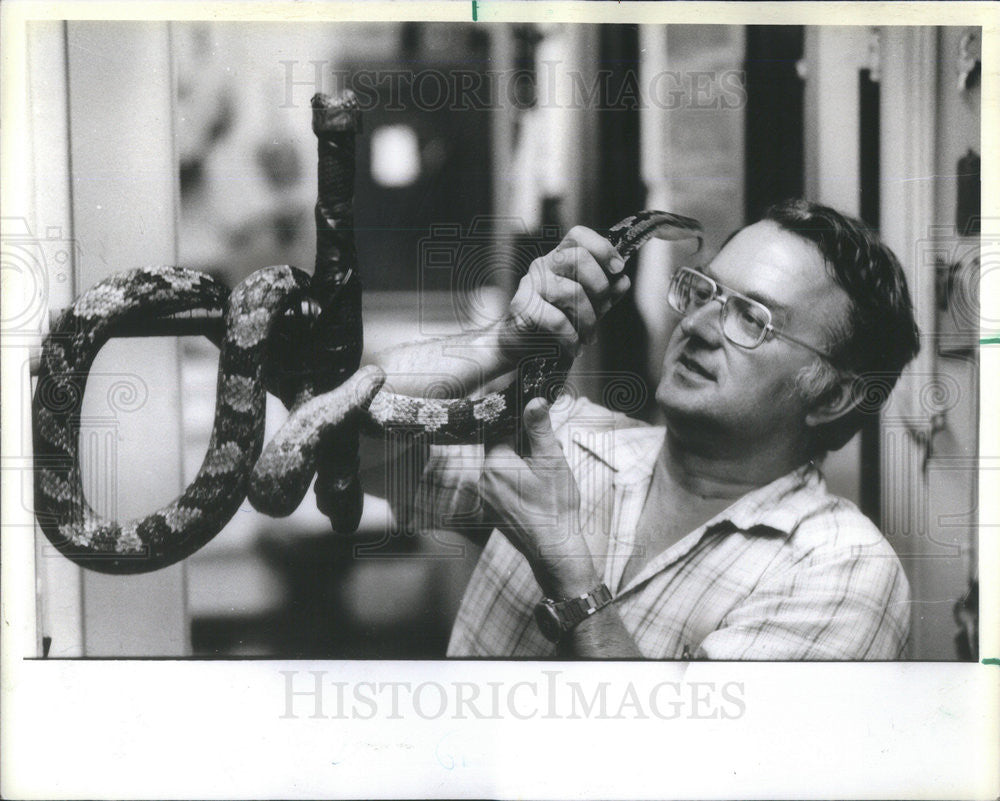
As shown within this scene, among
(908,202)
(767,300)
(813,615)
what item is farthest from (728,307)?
(813,615)

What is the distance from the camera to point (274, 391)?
3049mm

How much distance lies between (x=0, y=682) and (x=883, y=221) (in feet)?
9.94

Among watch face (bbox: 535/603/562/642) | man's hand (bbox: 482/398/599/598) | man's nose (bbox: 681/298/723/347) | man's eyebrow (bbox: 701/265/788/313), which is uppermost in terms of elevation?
man's eyebrow (bbox: 701/265/788/313)

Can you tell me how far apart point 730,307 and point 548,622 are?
1094mm

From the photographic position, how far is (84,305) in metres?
3.05

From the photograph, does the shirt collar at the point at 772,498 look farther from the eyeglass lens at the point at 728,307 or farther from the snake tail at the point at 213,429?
the snake tail at the point at 213,429

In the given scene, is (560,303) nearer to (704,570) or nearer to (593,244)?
(593,244)

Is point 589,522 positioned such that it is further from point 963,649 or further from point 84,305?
point 84,305

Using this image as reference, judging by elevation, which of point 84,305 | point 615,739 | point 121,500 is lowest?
point 615,739

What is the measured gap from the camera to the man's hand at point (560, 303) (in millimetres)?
3029

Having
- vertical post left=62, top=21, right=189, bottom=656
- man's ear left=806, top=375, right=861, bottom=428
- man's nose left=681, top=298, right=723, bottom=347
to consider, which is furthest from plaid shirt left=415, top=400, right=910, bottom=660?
vertical post left=62, top=21, right=189, bottom=656

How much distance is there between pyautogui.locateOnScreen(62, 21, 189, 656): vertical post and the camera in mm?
3027

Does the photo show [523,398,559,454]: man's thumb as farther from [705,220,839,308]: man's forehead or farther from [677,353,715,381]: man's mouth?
[705,220,839,308]: man's forehead

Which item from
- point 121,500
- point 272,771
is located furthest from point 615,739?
point 121,500
